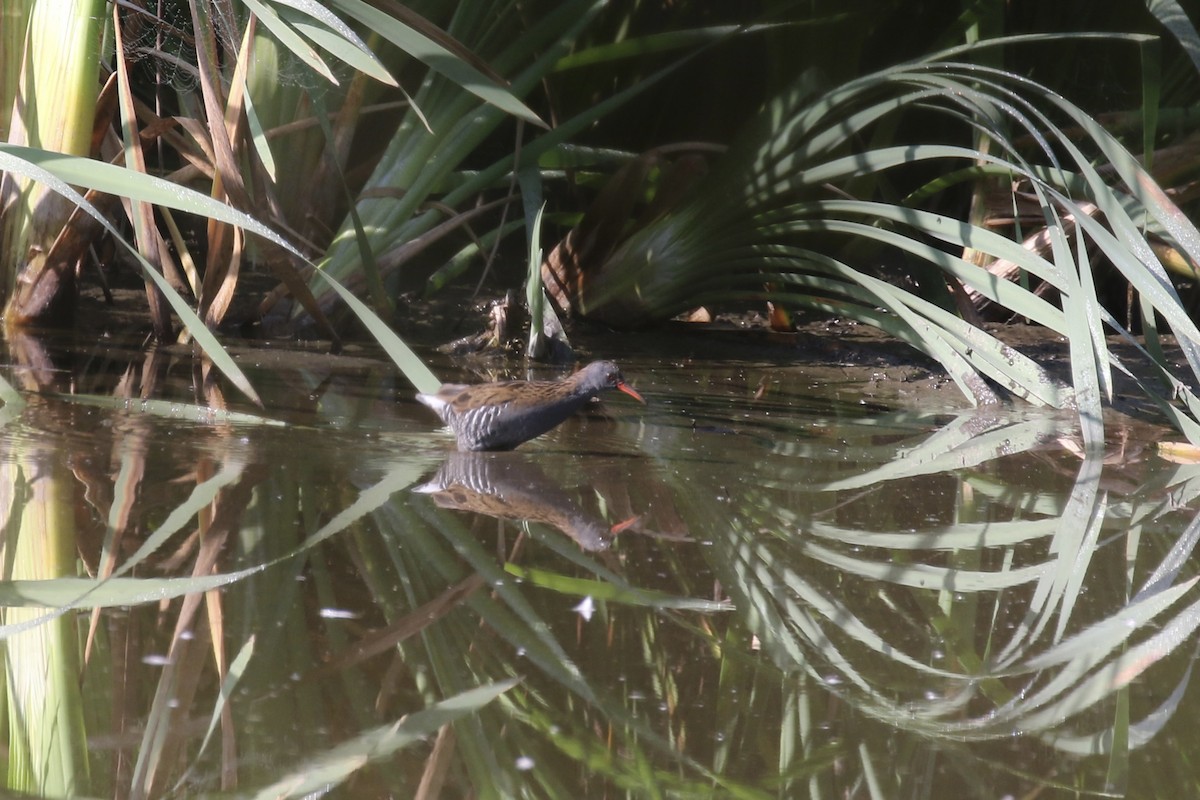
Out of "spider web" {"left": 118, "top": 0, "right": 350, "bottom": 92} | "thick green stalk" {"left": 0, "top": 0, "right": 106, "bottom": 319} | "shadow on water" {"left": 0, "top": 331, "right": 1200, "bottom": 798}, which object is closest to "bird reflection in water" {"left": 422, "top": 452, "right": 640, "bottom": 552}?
"shadow on water" {"left": 0, "top": 331, "right": 1200, "bottom": 798}

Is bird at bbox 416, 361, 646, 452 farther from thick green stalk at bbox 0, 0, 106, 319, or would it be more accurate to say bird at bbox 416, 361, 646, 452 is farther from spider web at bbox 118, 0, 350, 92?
thick green stalk at bbox 0, 0, 106, 319

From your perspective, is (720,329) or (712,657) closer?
(712,657)

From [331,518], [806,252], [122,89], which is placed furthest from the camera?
[806,252]

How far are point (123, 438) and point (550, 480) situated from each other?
1226mm

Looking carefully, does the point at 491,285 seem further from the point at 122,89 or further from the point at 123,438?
the point at 123,438

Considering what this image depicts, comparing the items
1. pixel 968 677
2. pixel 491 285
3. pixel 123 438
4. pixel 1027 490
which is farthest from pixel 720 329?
pixel 968 677

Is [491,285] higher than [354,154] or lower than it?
lower

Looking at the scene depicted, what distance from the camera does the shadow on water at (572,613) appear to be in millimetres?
2078

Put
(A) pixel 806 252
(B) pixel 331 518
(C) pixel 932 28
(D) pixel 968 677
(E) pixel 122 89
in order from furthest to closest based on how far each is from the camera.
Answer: (C) pixel 932 28
(A) pixel 806 252
(E) pixel 122 89
(B) pixel 331 518
(D) pixel 968 677

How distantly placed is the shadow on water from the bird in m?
0.10

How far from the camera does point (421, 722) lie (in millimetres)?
2148

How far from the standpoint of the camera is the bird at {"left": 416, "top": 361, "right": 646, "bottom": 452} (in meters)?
4.15

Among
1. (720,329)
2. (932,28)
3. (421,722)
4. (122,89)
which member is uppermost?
(932,28)

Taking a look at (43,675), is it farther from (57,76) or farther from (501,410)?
(57,76)
